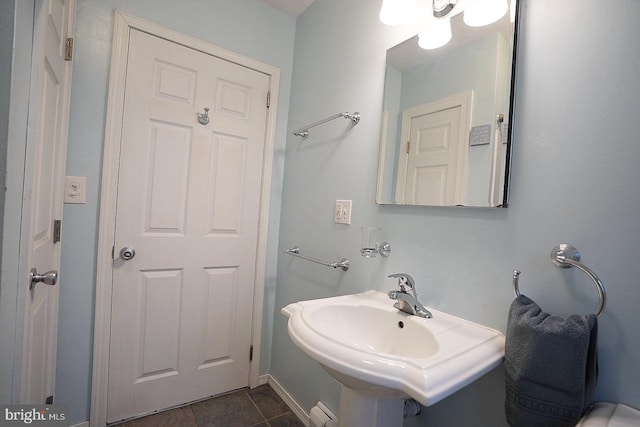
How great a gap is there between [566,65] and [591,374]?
29.8 inches

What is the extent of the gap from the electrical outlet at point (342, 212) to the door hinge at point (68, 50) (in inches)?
51.8

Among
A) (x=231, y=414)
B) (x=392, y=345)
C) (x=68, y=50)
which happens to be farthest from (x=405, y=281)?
(x=68, y=50)

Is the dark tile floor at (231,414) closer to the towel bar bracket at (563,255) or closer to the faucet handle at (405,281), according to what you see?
the faucet handle at (405,281)

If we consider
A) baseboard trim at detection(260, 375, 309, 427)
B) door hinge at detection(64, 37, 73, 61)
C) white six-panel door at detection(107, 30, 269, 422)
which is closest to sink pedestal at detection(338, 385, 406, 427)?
baseboard trim at detection(260, 375, 309, 427)

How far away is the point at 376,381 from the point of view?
618 mm

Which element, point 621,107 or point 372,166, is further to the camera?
point 372,166

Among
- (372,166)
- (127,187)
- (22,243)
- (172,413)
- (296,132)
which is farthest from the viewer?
(296,132)

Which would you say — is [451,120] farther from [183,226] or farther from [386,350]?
[183,226]

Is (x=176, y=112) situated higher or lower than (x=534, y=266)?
higher

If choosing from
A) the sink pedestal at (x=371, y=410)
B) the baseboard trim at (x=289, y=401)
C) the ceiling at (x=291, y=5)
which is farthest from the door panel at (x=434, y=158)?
the baseboard trim at (x=289, y=401)

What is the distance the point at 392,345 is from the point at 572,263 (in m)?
0.56

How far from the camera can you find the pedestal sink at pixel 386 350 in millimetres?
615

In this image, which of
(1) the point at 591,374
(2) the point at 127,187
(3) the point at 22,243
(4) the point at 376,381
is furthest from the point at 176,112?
(1) the point at 591,374

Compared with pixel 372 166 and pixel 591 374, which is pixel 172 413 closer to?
pixel 372 166
